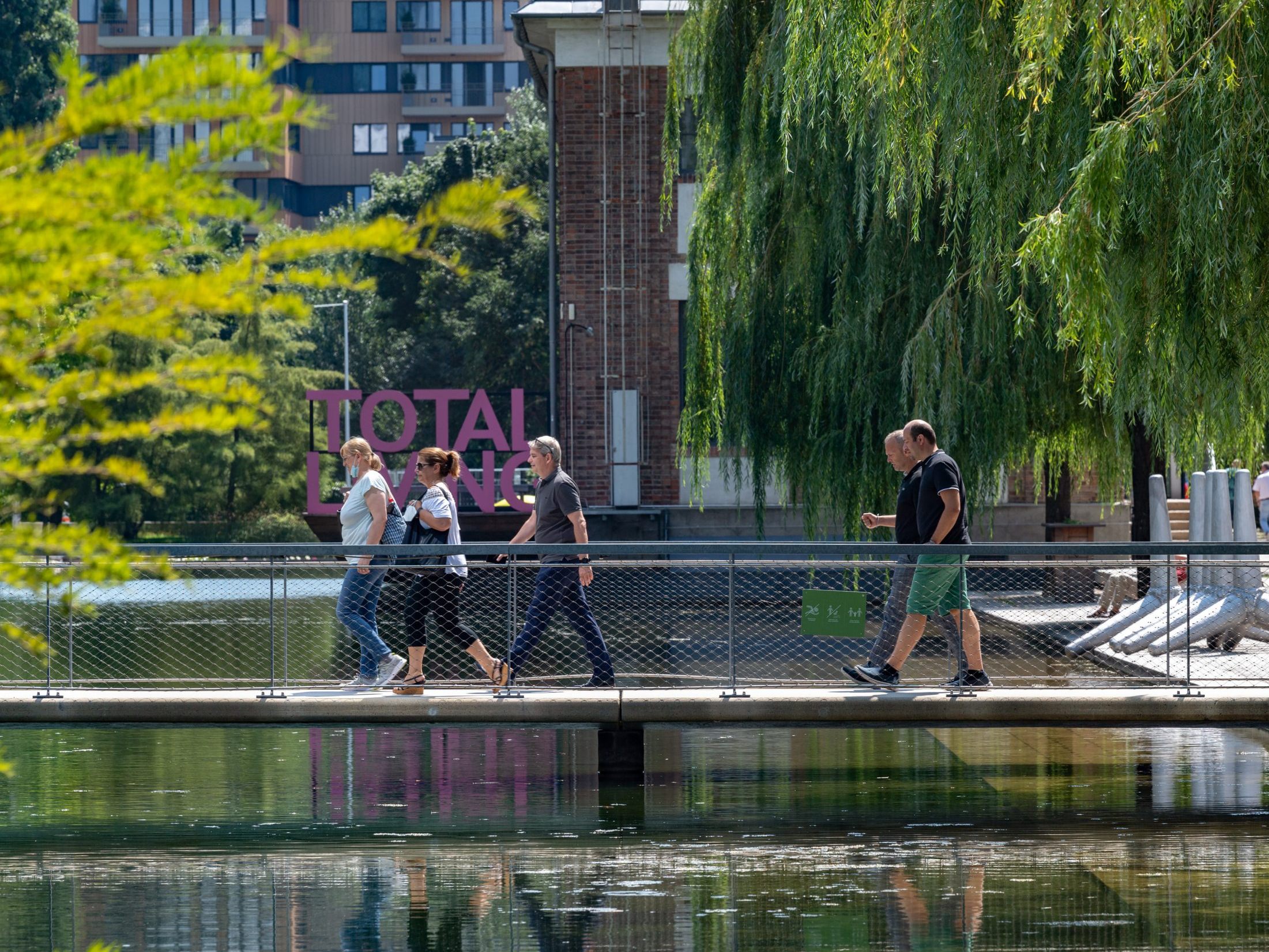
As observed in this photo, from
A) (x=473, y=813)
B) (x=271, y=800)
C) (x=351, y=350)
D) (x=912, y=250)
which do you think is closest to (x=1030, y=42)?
(x=473, y=813)

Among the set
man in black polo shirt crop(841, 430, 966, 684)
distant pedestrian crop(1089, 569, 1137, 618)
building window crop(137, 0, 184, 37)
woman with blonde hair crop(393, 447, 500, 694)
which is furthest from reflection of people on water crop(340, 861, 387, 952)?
building window crop(137, 0, 184, 37)

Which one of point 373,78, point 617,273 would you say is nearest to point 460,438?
point 617,273

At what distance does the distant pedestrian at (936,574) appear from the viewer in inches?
384

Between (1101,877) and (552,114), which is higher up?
(552,114)

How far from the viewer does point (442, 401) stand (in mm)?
33094

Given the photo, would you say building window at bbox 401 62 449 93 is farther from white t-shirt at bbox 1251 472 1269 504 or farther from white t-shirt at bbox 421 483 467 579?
white t-shirt at bbox 421 483 467 579

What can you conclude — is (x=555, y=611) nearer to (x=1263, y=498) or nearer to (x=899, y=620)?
(x=899, y=620)

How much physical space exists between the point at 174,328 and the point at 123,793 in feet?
28.6

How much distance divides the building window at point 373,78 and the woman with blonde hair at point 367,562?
8859 centimetres

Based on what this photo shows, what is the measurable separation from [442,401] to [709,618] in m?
23.4

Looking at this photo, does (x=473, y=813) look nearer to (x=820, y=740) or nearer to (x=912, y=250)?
(x=820, y=740)

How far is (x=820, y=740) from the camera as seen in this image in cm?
1308

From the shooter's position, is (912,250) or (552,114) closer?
(912,250)

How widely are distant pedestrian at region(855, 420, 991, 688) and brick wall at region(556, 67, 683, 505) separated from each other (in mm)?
20082
